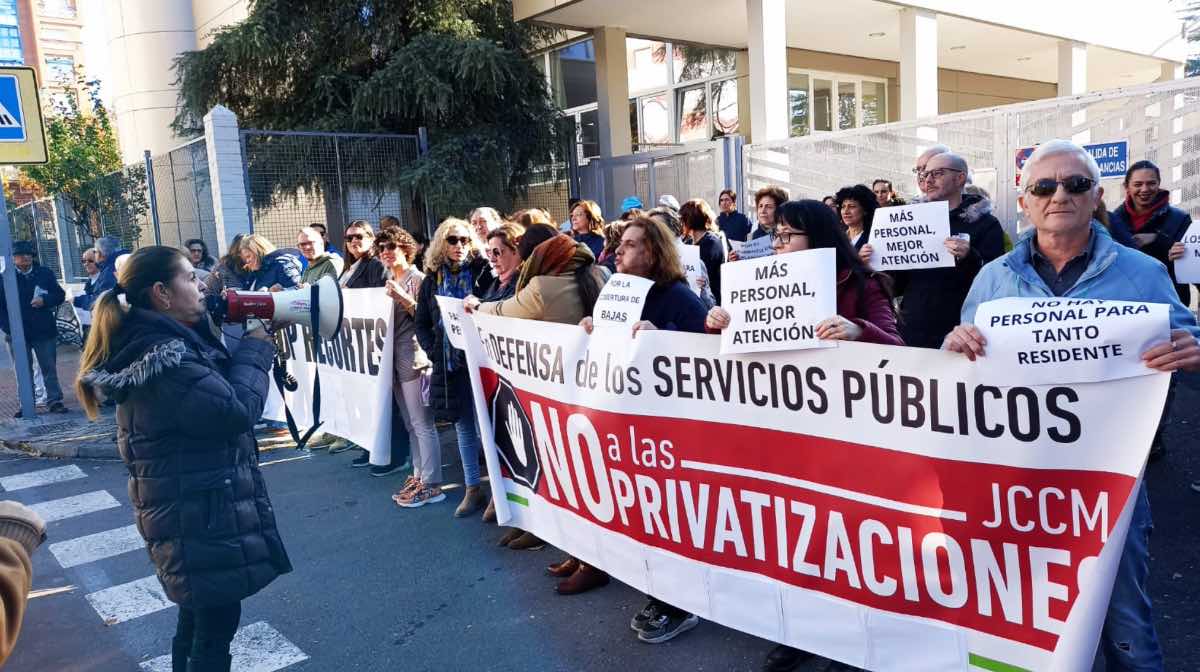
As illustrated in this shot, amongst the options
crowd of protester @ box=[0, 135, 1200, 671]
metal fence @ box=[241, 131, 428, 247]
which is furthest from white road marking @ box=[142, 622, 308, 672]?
metal fence @ box=[241, 131, 428, 247]

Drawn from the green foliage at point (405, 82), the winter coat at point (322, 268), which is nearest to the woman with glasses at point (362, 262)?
the winter coat at point (322, 268)

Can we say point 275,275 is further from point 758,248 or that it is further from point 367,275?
point 758,248

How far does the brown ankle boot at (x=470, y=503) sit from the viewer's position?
5.21 meters

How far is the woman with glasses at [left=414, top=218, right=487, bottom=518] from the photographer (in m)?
5.11

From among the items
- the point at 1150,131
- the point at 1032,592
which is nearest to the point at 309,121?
the point at 1150,131

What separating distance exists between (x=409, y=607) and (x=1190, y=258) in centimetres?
509

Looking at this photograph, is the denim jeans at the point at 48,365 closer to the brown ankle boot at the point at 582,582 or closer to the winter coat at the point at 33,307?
the winter coat at the point at 33,307

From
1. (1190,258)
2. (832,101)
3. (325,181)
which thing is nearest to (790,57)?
(832,101)

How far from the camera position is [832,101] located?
18.8 meters

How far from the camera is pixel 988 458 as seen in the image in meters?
2.35

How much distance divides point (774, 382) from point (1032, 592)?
3.25 ft

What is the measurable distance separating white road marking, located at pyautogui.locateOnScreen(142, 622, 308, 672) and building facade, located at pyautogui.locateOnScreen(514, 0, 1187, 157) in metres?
10.9

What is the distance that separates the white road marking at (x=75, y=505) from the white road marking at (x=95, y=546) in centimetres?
64

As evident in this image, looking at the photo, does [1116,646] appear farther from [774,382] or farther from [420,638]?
[420,638]
